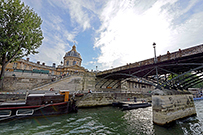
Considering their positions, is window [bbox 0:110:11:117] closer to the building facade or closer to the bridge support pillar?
the bridge support pillar

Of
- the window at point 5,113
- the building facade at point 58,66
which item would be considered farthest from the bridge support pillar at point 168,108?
the building facade at point 58,66

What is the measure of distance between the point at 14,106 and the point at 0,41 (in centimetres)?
946

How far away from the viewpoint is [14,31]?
13711 millimetres

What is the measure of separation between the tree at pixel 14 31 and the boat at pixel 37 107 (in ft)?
22.2

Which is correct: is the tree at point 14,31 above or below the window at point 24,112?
above

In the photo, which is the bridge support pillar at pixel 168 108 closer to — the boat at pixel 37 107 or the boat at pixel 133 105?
the boat at pixel 133 105

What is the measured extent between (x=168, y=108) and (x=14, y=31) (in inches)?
898

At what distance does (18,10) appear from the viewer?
13.8 m

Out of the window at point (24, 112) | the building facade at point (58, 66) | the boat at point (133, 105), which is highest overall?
the building facade at point (58, 66)

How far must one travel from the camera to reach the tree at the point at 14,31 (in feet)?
42.7

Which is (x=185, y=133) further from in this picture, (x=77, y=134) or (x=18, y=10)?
(x=18, y=10)

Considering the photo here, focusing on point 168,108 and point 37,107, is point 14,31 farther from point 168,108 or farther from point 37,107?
point 168,108

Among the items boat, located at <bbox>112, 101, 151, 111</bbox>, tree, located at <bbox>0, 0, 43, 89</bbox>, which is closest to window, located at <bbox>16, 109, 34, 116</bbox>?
tree, located at <bbox>0, 0, 43, 89</bbox>

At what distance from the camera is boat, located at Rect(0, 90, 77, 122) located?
950 centimetres
